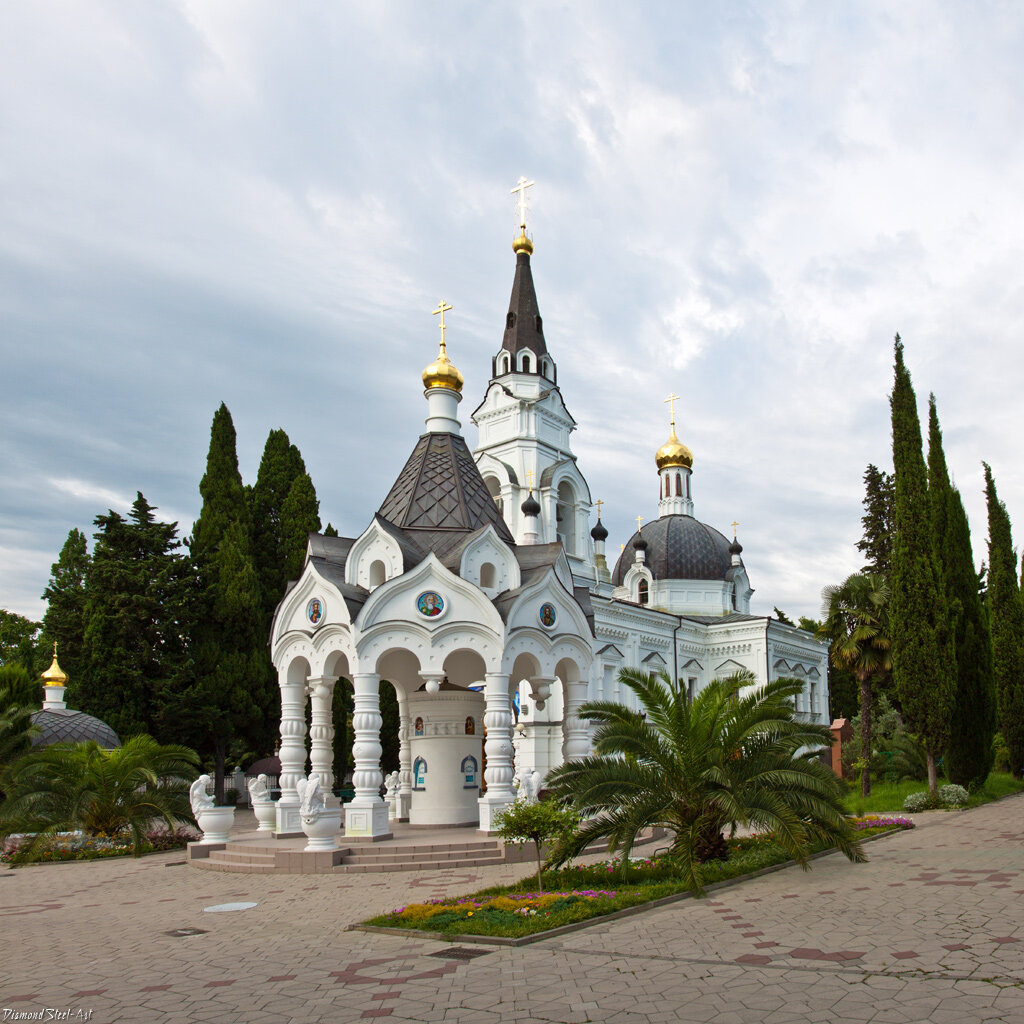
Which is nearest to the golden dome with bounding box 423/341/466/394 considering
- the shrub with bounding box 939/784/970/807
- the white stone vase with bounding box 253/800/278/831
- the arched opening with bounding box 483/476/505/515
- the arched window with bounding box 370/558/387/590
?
the arched window with bounding box 370/558/387/590

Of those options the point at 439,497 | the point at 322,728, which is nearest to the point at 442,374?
the point at 439,497

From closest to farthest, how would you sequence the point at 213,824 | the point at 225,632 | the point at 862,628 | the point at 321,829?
1. the point at 321,829
2. the point at 213,824
3. the point at 862,628
4. the point at 225,632

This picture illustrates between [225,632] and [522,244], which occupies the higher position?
[522,244]

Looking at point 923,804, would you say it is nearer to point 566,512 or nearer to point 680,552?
point 566,512

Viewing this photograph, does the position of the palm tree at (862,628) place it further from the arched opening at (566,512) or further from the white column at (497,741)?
the arched opening at (566,512)

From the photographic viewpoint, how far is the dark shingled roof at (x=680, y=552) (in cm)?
4600

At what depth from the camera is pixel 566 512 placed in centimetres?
4144

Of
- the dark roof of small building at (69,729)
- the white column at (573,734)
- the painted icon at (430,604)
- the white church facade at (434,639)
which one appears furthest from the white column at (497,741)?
the dark roof of small building at (69,729)

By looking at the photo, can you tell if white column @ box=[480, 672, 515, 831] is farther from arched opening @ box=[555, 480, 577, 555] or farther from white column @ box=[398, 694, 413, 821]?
arched opening @ box=[555, 480, 577, 555]

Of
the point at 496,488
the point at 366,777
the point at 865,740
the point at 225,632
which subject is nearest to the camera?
the point at 366,777

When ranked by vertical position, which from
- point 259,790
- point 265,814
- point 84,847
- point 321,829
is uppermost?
point 259,790

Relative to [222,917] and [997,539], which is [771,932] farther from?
[997,539]

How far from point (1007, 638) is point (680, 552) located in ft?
72.7

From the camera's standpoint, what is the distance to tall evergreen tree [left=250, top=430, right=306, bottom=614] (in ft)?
111
